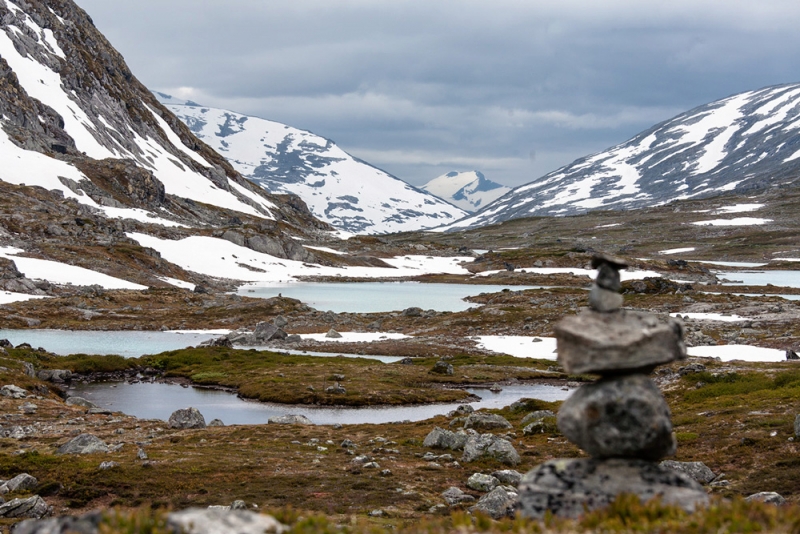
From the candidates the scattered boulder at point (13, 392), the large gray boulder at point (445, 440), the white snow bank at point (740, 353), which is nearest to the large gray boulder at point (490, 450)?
the large gray boulder at point (445, 440)

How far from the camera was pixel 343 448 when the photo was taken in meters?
36.7

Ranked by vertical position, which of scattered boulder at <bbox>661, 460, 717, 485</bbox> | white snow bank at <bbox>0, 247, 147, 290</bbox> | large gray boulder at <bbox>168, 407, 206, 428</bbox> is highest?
white snow bank at <bbox>0, 247, 147, 290</bbox>

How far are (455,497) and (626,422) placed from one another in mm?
14161

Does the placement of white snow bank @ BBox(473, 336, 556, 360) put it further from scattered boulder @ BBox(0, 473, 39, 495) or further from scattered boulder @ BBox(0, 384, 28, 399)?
scattered boulder @ BBox(0, 473, 39, 495)

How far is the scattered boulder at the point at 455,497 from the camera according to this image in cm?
2509

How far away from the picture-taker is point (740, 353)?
66125 mm

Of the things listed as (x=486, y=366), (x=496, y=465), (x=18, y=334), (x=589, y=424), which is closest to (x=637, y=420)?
(x=589, y=424)

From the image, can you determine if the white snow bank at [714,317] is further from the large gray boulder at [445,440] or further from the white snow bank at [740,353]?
the large gray boulder at [445,440]

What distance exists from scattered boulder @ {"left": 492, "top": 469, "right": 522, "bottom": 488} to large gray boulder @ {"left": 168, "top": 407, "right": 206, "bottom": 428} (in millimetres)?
23071

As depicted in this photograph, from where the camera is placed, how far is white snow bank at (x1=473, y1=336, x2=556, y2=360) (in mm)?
80312

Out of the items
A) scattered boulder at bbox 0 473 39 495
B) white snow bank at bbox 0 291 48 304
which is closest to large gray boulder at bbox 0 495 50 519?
scattered boulder at bbox 0 473 39 495

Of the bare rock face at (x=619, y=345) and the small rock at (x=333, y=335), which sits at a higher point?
the bare rock face at (x=619, y=345)

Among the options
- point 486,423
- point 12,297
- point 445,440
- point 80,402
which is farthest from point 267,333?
point 445,440

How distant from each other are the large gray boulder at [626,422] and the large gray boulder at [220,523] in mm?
6522
